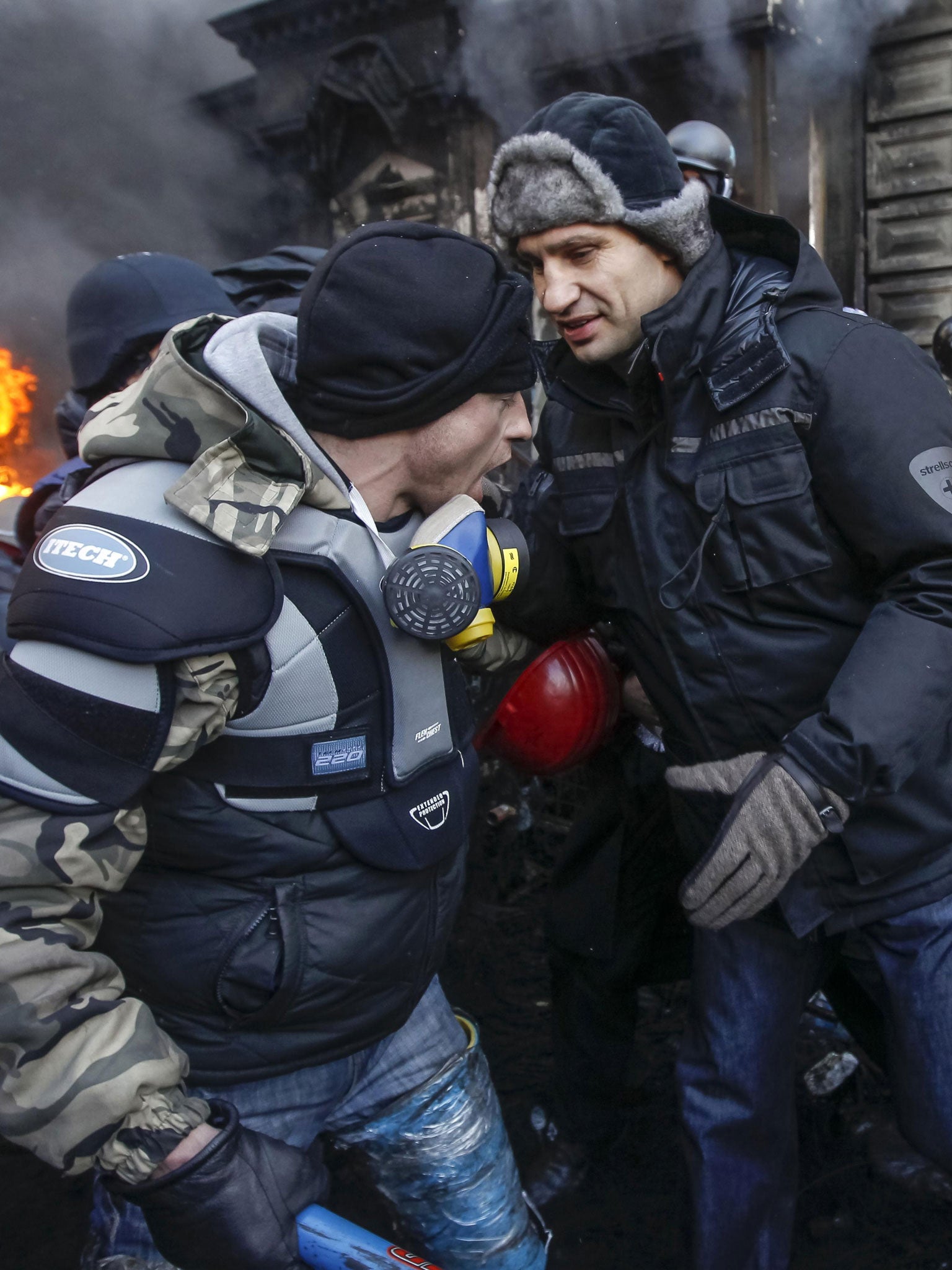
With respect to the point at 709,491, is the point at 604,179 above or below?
above

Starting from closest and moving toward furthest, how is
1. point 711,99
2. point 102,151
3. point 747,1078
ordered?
point 747,1078, point 711,99, point 102,151

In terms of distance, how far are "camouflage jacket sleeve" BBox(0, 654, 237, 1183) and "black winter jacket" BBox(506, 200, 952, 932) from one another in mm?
1005

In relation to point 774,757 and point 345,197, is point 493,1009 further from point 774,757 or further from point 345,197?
point 345,197

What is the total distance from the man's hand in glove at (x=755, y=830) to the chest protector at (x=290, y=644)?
0.47m

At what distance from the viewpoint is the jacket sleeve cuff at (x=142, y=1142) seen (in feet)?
4.49

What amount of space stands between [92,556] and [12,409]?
7.81 meters

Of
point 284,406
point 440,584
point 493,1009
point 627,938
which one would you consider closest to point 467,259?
point 284,406

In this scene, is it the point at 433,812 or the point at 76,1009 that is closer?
the point at 76,1009

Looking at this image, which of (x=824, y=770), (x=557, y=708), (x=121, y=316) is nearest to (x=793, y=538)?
(x=824, y=770)

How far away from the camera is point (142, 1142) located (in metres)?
1.37

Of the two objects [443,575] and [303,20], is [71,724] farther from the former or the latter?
[303,20]

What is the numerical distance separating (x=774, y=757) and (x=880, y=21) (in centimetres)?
544

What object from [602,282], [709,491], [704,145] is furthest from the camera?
[704,145]

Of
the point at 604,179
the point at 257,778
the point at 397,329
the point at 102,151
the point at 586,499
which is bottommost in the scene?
the point at 257,778
